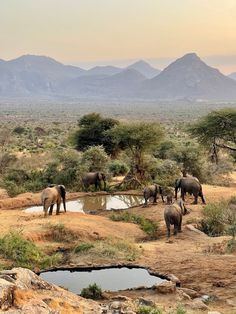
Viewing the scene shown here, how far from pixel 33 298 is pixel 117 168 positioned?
23417 mm

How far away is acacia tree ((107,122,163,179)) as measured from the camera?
28391mm

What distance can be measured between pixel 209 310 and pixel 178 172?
59.3 feet

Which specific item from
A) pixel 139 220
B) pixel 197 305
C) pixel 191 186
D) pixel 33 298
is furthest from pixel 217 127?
pixel 33 298

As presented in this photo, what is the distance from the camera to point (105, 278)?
12688mm

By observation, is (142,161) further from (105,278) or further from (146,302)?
(146,302)

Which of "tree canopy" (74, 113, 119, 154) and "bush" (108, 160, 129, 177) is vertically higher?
"tree canopy" (74, 113, 119, 154)

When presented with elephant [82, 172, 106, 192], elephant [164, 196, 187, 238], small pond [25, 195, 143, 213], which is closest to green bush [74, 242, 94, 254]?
elephant [164, 196, 187, 238]

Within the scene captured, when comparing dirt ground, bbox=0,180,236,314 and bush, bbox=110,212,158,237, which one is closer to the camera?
dirt ground, bbox=0,180,236,314

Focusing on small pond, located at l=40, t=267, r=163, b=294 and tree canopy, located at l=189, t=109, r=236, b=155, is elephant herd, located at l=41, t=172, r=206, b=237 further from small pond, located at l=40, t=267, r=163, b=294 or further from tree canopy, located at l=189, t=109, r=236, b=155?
small pond, located at l=40, t=267, r=163, b=294

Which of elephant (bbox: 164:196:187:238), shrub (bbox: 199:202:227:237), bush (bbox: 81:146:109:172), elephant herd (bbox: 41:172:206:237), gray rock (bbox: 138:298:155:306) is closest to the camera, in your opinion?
gray rock (bbox: 138:298:155:306)

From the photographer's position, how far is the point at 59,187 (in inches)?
779

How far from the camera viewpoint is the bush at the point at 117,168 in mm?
31192

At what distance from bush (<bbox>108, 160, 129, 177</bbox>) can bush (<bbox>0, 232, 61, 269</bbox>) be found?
1694 cm

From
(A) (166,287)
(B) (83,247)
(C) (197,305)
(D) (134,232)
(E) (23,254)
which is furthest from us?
(D) (134,232)
